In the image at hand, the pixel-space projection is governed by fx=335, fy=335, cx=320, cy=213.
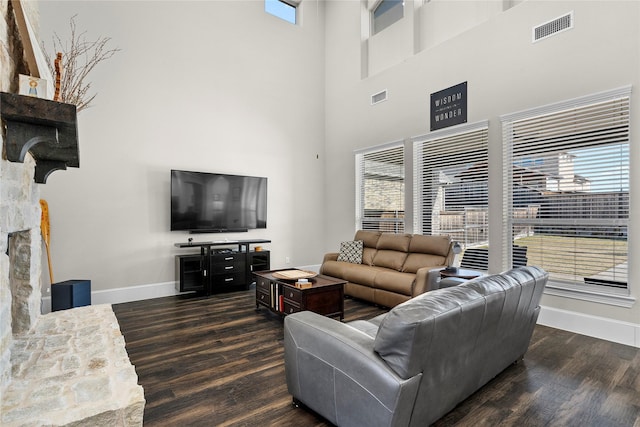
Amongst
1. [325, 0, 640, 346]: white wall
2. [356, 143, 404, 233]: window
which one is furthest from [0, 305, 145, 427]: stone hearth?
[356, 143, 404, 233]: window

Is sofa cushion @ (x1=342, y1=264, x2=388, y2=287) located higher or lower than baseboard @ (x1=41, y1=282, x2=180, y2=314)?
higher

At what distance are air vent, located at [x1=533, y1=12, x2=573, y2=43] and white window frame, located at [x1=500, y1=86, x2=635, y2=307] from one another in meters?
0.81

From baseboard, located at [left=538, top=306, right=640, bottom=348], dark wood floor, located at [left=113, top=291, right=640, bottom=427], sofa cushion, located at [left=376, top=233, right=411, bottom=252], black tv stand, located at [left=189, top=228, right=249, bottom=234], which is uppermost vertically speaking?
black tv stand, located at [left=189, top=228, right=249, bottom=234]

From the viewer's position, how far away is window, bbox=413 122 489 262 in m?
4.47

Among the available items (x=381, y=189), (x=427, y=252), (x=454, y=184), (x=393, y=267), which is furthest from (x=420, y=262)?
(x=381, y=189)

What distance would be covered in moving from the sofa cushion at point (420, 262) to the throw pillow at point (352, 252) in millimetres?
779

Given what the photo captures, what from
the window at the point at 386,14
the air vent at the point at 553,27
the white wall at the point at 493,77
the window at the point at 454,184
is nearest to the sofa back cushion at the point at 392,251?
the window at the point at 454,184

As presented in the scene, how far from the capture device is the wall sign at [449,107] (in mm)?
4602

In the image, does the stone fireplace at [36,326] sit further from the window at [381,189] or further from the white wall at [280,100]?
the window at [381,189]

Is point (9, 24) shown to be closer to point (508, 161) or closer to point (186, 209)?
point (186, 209)

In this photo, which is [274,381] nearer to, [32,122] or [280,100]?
[32,122]

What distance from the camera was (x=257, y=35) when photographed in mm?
5957

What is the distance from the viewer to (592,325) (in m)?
3.42

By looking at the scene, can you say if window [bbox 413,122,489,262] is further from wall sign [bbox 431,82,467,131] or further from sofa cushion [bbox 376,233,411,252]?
sofa cushion [bbox 376,233,411,252]
